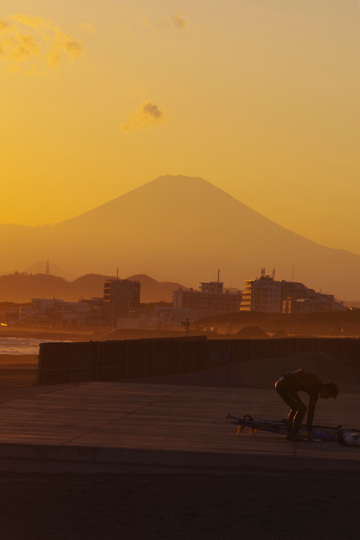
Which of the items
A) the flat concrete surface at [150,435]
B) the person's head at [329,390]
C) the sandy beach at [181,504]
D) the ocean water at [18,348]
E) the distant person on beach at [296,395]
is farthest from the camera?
the ocean water at [18,348]

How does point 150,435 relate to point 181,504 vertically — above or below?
above

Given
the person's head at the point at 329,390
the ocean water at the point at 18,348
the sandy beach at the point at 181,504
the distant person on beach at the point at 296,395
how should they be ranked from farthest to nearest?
the ocean water at the point at 18,348 → the distant person on beach at the point at 296,395 → the person's head at the point at 329,390 → the sandy beach at the point at 181,504

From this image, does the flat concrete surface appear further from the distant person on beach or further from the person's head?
the person's head

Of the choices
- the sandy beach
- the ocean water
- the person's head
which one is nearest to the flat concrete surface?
the sandy beach

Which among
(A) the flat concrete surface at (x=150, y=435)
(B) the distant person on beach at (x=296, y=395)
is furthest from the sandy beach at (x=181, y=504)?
(B) the distant person on beach at (x=296, y=395)

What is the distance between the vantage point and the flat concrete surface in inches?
340

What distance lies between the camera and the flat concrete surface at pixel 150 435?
8.64 m

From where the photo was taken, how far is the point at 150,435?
9992mm

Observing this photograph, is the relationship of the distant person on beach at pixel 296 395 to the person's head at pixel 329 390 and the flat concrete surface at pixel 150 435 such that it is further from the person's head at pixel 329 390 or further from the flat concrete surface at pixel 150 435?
the flat concrete surface at pixel 150 435

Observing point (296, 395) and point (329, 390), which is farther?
point (296, 395)

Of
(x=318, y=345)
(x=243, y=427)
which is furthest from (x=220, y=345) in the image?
(x=243, y=427)

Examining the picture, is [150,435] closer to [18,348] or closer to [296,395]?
[296,395]

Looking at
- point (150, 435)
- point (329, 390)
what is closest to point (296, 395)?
point (329, 390)

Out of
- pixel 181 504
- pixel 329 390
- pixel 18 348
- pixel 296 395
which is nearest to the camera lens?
pixel 181 504
